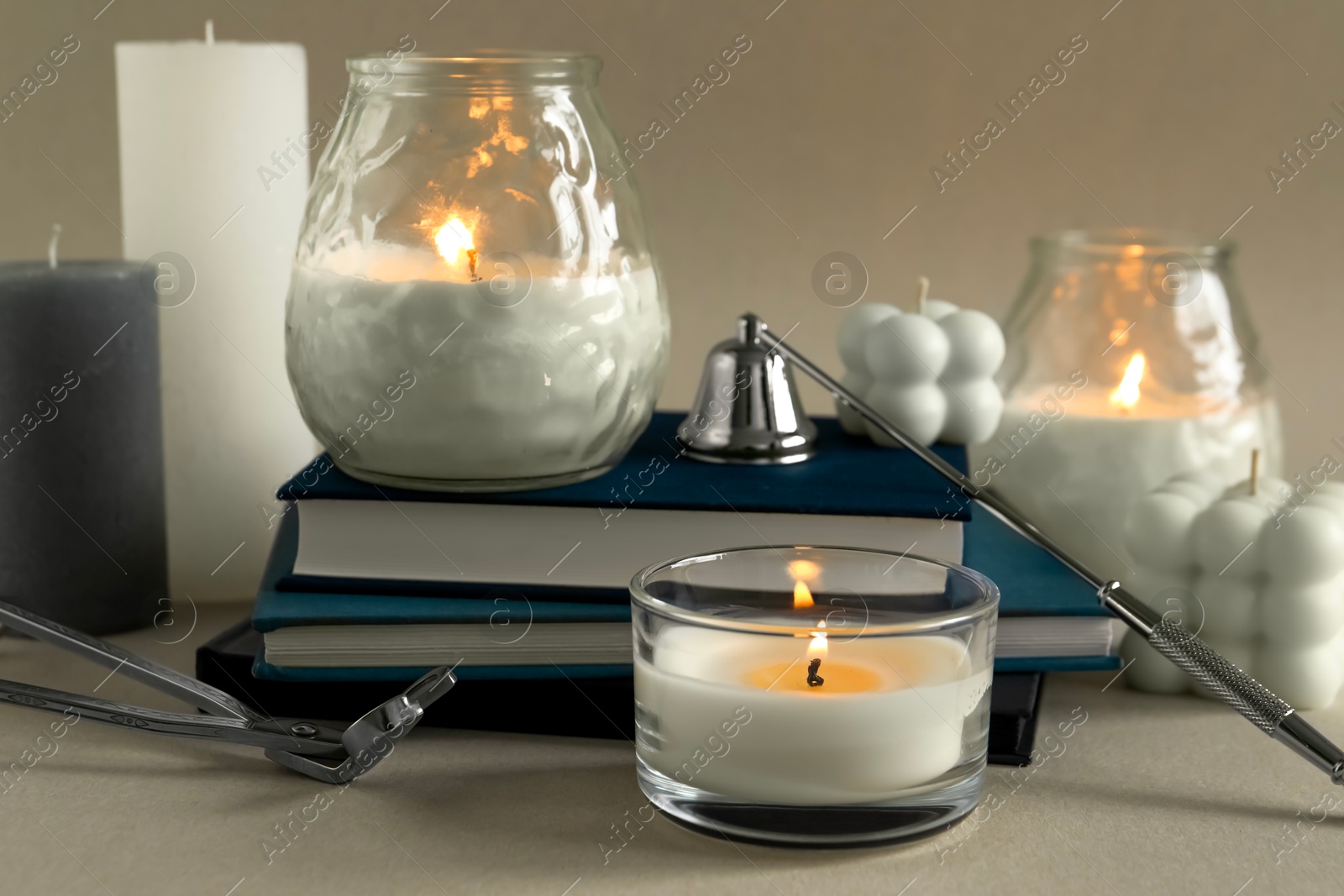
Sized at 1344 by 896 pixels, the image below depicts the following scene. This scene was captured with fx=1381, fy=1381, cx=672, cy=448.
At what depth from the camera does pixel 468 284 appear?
63 cm

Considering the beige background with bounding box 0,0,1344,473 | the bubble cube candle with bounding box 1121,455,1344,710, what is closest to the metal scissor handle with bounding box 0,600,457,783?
the bubble cube candle with bounding box 1121,455,1344,710

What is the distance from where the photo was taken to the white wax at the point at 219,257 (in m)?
0.81

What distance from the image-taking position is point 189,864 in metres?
0.53

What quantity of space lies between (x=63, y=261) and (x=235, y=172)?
0.11m

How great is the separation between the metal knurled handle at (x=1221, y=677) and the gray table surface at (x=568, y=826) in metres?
0.04

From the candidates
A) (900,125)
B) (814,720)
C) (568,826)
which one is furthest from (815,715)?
(900,125)

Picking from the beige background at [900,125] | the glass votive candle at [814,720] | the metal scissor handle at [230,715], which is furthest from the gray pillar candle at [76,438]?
the beige background at [900,125]

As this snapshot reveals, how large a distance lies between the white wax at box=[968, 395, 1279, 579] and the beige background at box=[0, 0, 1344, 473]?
39 centimetres

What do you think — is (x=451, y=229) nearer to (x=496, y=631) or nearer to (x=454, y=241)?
(x=454, y=241)

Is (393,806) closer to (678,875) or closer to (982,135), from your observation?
(678,875)

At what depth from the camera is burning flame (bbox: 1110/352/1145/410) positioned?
0.85m

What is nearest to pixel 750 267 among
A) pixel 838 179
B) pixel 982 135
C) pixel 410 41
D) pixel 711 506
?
pixel 838 179

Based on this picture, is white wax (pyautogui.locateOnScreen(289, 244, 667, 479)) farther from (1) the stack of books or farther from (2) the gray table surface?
(2) the gray table surface

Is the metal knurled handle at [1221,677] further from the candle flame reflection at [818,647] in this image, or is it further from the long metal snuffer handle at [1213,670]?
the candle flame reflection at [818,647]
